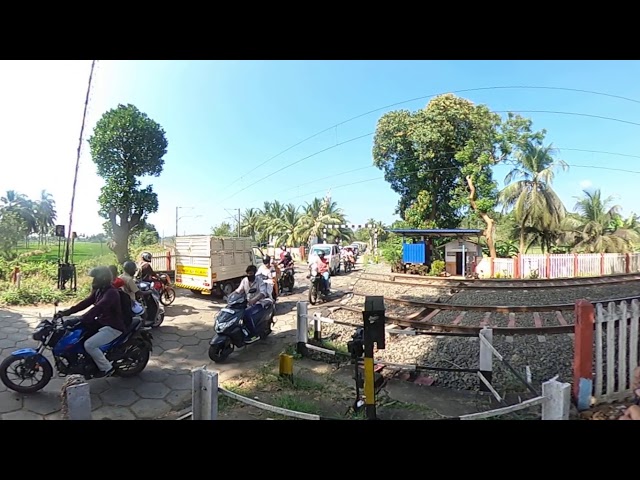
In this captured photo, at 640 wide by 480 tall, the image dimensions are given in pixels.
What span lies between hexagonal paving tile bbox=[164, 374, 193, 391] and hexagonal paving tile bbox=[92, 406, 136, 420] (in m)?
0.45

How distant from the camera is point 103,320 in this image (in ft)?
9.54

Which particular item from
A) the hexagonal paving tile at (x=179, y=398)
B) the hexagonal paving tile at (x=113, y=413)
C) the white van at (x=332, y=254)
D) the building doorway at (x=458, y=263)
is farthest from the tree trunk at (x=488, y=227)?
the hexagonal paving tile at (x=113, y=413)

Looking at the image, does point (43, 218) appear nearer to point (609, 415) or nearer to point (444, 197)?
point (609, 415)

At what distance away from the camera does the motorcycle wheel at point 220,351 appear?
3.71m

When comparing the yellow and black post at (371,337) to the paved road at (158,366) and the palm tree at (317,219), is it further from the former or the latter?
the palm tree at (317,219)

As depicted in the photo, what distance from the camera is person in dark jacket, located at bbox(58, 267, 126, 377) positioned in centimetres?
285

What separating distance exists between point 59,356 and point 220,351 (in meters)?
1.52

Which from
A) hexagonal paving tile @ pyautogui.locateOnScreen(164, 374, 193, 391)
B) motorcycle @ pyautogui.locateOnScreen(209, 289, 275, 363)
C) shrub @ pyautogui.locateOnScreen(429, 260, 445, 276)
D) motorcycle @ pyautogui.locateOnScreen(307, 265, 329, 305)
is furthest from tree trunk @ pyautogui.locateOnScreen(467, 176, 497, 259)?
hexagonal paving tile @ pyautogui.locateOnScreen(164, 374, 193, 391)

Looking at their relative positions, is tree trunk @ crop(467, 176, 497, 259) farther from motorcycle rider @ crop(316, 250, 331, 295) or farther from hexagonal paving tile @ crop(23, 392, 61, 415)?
hexagonal paving tile @ crop(23, 392, 61, 415)

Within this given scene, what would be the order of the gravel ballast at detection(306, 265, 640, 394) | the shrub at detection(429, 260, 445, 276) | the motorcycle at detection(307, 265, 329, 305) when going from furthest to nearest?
the shrub at detection(429, 260, 445, 276)
the motorcycle at detection(307, 265, 329, 305)
the gravel ballast at detection(306, 265, 640, 394)

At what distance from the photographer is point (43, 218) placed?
4.51 m

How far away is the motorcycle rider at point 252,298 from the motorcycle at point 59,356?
132cm

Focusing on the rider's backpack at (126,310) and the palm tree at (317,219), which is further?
the palm tree at (317,219)
